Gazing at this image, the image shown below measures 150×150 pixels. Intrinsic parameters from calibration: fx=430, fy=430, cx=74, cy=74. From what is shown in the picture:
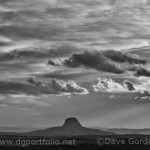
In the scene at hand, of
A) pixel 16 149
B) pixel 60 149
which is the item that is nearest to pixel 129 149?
pixel 60 149

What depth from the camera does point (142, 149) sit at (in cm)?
18400

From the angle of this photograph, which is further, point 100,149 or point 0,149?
point 100,149

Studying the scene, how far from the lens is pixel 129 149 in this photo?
188 metres

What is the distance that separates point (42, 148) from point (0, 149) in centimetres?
1832

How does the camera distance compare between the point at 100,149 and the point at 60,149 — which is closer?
the point at 60,149

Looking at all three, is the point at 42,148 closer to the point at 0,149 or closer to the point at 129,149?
the point at 0,149

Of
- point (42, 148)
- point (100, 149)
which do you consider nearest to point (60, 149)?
point (42, 148)

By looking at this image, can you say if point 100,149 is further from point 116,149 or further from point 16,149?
point 16,149

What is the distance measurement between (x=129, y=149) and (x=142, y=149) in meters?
Answer: 6.29

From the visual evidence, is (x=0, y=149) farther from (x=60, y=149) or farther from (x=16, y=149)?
(x=60, y=149)

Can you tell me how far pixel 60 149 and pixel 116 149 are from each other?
25.8 m

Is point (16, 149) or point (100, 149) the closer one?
point (16, 149)

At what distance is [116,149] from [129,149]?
5.70 m

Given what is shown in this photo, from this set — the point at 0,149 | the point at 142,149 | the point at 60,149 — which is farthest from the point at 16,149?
the point at 142,149
